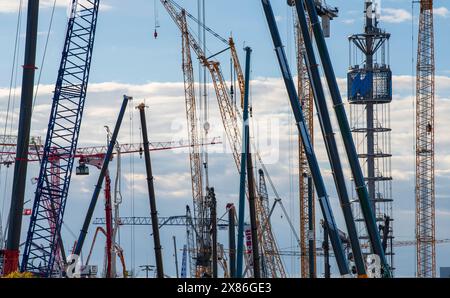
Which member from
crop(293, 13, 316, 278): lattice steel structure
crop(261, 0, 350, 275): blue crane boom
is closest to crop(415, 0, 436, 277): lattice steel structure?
crop(293, 13, 316, 278): lattice steel structure

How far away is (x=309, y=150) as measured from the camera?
51.7 metres

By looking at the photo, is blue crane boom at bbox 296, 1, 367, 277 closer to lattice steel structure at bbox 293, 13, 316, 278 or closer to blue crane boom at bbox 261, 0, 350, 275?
blue crane boom at bbox 261, 0, 350, 275

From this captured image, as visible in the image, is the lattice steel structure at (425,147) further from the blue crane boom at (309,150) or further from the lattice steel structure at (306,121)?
the blue crane boom at (309,150)

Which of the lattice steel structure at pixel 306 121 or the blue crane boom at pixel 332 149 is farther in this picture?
the lattice steel structure at pixel 306 121

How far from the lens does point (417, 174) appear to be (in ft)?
456

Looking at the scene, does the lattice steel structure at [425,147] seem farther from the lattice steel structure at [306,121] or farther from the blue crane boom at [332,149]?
the blue crane boom at [332,149]

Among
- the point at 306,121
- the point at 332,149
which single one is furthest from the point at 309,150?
the point at 306,121

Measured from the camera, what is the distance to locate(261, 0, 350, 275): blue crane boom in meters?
49.8

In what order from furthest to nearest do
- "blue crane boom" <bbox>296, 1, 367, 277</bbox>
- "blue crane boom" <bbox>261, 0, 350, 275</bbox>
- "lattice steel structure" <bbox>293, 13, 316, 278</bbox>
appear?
"lattice steel structure" <bbox>293, 13, 316, 278</bbox>
"blue crane boom" <bbox>261, 0, 350, 275</bbox>
"blue crane boom" <bbox>296, 1, 367, 277</bbox>

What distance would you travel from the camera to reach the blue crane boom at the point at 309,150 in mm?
49781

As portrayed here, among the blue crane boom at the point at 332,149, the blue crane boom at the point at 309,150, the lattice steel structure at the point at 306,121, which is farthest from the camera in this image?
the lattice steel structure at the point at 306,121

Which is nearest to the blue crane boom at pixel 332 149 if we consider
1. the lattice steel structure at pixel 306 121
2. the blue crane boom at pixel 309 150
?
the blue crane boom at pixel 309 150

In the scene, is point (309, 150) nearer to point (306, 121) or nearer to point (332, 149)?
point (332, 149)

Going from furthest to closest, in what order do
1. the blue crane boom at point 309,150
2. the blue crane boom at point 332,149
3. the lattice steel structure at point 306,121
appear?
the lattice steel structure at point 306,121
the blue crane boom at point 309,150
the blue crane boom at point 332,149
